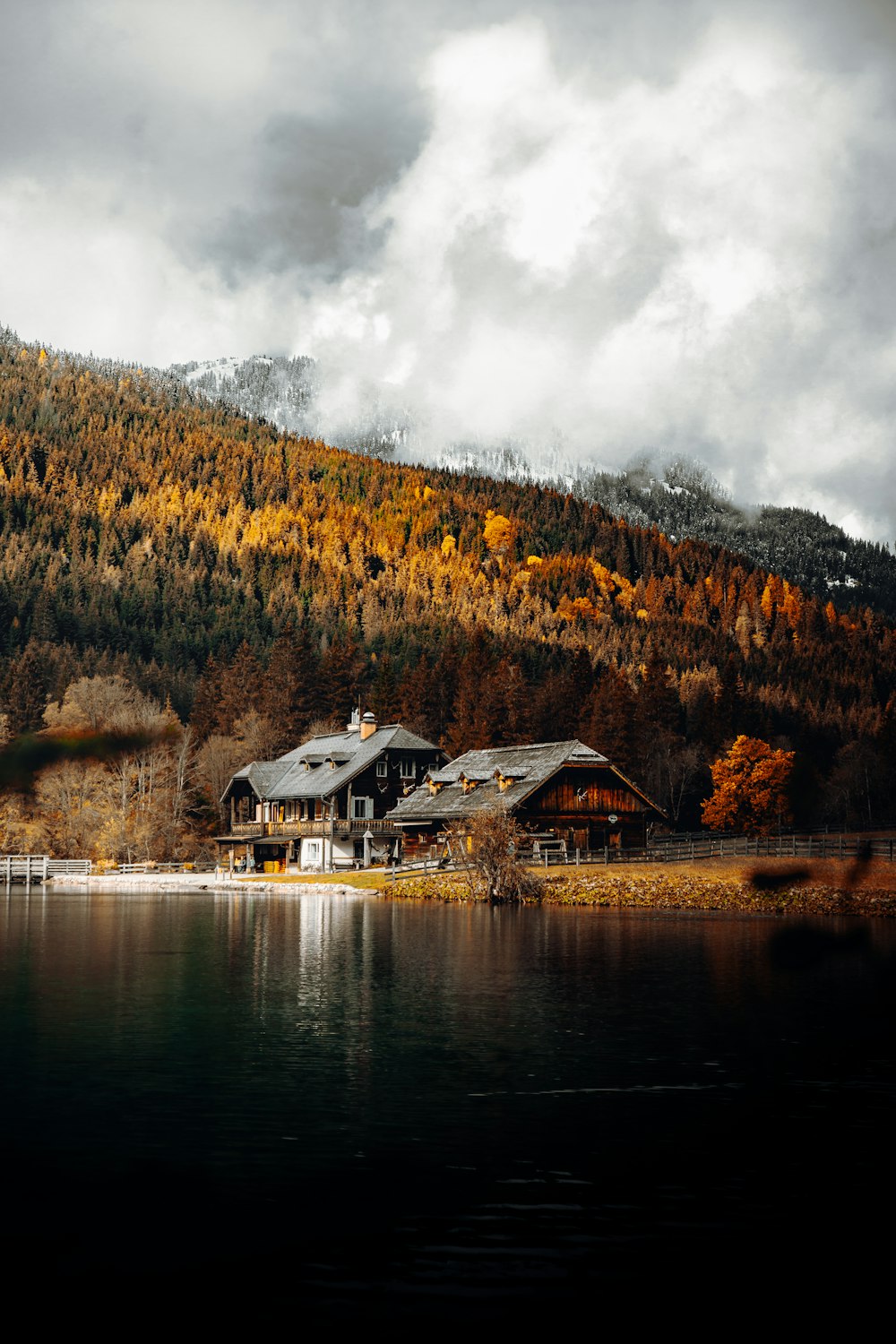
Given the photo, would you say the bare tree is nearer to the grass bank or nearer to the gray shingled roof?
the grass bank

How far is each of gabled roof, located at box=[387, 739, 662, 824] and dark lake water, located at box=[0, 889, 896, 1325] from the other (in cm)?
5137

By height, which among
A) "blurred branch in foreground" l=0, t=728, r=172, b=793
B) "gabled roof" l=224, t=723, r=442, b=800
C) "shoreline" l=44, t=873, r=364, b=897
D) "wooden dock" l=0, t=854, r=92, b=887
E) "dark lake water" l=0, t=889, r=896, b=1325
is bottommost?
"dark lake water" l=0, t=889, r=896, b=1325

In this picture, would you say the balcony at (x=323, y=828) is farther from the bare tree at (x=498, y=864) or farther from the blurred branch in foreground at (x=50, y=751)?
the blurred branch in foreground at (x=50, y=751)

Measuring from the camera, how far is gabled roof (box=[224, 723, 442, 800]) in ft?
333

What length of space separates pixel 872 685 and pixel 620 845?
100 m

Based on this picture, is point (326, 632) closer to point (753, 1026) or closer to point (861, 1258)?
point (753, 1026)

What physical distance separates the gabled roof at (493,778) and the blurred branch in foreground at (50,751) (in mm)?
80496

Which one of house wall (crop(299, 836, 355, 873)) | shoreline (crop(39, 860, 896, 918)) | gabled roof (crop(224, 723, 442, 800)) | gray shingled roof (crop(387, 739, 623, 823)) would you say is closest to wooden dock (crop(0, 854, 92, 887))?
shoreline (crop(39, 860, 896, 918))

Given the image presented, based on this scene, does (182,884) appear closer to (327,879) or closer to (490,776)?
(327,879)

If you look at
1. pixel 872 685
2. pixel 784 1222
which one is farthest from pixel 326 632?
pixel 784 1222

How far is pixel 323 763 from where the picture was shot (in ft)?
346

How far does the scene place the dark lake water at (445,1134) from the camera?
12500mm

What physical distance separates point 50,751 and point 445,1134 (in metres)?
14.8

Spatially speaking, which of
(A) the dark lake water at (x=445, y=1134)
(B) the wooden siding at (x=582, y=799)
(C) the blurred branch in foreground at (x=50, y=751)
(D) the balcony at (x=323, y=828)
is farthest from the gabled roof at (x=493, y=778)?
(C) the blurred branch in foreground at (x=50, y=751)
